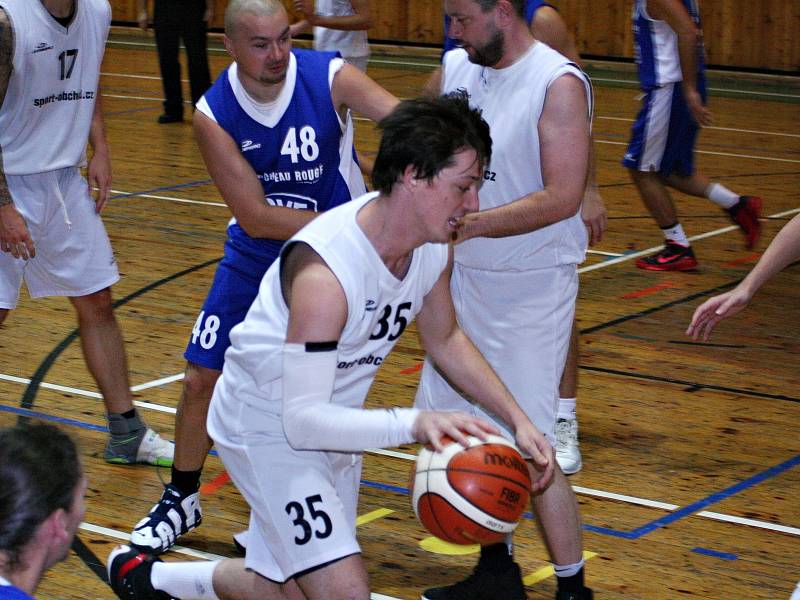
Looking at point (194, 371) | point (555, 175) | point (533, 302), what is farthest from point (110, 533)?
point (555, 175)

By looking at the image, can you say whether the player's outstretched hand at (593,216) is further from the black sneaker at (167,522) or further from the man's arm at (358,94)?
the black sneaker at (167,522)

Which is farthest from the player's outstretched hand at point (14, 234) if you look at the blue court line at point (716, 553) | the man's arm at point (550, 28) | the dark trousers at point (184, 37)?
the dark trousers at point (184, 37)

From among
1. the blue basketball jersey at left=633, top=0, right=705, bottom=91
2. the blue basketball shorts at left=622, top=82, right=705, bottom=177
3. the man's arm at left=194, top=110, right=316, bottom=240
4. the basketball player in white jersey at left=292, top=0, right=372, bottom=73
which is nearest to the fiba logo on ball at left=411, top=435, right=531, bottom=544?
the man's arm at left=194, top=110, right=316, bottom=240

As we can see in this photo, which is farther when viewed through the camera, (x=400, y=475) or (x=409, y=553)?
(x=400, y=475)

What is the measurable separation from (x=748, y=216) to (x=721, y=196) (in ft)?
0.70

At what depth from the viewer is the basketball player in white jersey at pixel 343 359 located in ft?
10.1

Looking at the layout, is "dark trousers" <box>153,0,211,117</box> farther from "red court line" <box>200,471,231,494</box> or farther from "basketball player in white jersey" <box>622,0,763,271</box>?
"red court line" <box>200,471,231,494</box>

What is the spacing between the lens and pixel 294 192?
4492 millimetres

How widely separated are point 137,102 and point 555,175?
11766 millimetres

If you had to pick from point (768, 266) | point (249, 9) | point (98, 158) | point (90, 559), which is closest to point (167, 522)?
point (90, 559)

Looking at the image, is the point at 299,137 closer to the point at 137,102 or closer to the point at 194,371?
the point at 194,371

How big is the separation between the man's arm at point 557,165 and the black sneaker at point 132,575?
141 centimetres

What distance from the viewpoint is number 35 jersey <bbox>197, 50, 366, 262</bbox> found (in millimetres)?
4395

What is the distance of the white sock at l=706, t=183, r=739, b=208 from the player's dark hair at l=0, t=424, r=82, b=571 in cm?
649
